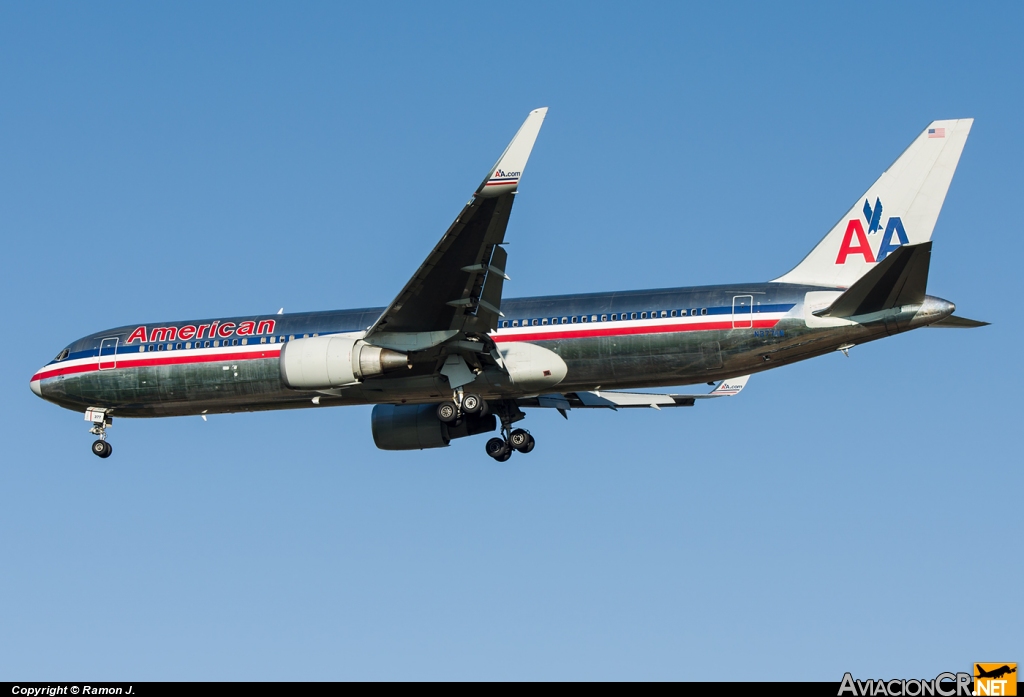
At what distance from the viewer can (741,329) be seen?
114 ft

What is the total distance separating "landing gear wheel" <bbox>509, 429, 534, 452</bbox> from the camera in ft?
133

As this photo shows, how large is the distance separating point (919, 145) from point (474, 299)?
41.5 ft

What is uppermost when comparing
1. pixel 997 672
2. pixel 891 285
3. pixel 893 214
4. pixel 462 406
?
pixel 893 214

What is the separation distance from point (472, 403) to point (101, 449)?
11458mm

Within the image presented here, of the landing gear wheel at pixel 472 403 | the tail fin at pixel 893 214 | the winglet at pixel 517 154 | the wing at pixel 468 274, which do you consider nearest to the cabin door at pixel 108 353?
the wing at pixel 468 274

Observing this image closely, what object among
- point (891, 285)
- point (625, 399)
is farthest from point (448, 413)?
point (891, 285)

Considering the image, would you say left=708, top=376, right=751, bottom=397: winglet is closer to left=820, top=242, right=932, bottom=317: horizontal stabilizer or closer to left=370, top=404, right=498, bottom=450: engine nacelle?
left=370, top=404, right=498, bottom=450: engine nacelle

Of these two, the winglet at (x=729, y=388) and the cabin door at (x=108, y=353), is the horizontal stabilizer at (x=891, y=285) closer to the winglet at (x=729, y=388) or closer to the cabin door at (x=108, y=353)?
the winglet at (x=729, y=388)

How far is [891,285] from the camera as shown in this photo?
32.3 metres

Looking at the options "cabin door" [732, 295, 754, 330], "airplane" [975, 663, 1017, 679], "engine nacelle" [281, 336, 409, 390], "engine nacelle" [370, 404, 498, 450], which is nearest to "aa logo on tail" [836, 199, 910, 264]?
"cabin door" [732, 295, 754, 330]

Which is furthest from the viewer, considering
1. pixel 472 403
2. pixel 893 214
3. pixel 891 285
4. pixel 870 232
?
pixel 870 232

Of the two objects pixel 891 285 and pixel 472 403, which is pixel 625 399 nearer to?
pixel 472 403

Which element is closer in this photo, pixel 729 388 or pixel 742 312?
pixel 742 312

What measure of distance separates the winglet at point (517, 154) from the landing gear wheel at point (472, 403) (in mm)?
7938
